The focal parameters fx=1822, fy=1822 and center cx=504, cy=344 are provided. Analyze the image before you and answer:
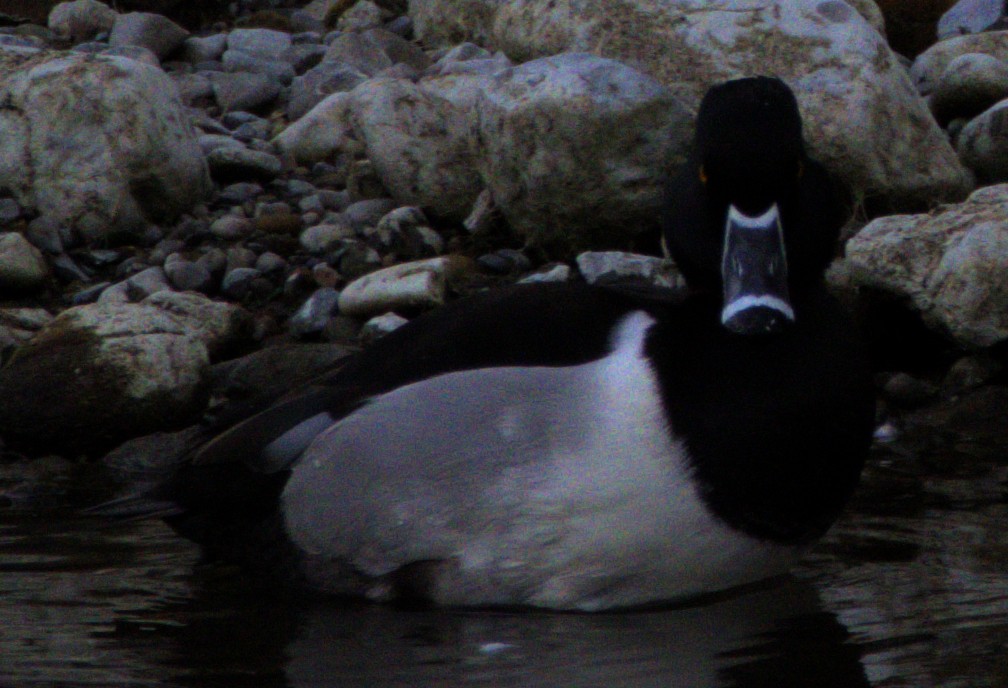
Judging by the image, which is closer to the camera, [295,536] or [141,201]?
[295,536]

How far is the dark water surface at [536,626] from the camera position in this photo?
419cm

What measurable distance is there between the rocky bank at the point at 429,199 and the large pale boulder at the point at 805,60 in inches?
0.4

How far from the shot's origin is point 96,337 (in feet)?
21.9

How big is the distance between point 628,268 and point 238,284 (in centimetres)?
169

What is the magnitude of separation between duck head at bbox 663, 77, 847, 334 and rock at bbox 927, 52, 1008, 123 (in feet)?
13.8

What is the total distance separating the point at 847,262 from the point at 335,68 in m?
3.78

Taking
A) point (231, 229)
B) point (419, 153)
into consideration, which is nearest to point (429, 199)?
point (419, 153)

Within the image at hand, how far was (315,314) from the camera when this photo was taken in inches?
289

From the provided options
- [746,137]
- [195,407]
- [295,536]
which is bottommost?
[195,407]

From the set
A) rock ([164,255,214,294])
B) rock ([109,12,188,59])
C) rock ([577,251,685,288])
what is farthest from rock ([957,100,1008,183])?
rock ([109,12,188,59])

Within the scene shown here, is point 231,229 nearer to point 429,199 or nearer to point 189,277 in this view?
point 189,277

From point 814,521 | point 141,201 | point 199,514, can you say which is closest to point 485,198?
point 141,201

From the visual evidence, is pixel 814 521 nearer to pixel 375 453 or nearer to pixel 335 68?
pixel 375 453

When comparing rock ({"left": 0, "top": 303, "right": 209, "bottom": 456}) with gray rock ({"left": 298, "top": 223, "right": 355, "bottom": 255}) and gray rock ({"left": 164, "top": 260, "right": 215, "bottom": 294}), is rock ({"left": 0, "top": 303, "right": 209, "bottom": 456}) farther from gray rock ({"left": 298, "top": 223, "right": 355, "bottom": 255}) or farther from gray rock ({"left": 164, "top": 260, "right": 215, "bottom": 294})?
gray rock ({"left": 298, "top": 223, "right": 355, "bottom": 255})
